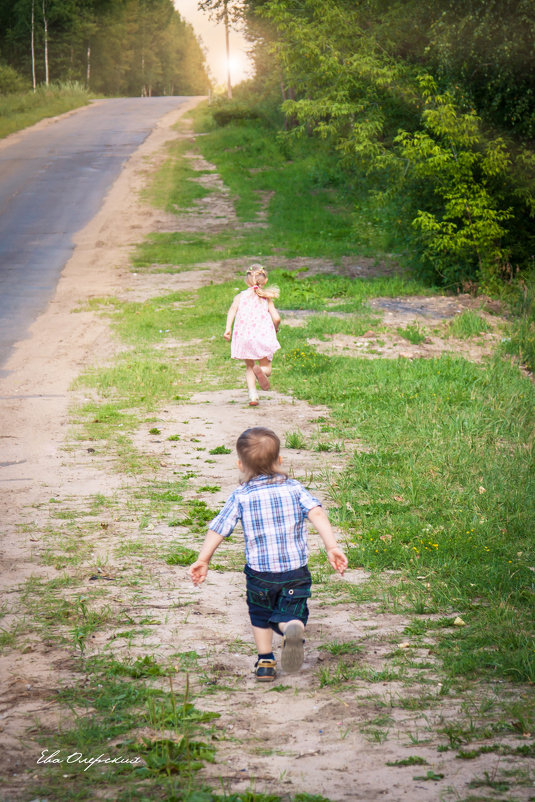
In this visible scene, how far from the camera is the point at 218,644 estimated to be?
15.6 feet

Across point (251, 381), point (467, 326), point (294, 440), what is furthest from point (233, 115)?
point (294, 440)

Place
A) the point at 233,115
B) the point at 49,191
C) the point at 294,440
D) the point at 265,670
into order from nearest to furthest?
the point at 265,670 → the point at 294,440 → the point at 49,191 → the point at 233,115

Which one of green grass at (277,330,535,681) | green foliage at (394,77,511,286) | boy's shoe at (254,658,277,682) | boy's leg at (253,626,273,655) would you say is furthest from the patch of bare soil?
boy's shoe at (254,658,277,682)

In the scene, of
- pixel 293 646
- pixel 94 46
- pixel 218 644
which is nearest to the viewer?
pixel 293 646

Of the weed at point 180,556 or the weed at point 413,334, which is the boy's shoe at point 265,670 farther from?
the weed at point 413,334

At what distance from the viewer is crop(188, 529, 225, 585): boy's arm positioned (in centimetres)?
444

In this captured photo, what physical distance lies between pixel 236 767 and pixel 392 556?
2728 millimetres

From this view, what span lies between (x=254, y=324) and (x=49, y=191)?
65.1 ft

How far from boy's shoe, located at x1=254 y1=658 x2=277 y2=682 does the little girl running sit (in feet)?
20.0

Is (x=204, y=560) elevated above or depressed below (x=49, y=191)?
below

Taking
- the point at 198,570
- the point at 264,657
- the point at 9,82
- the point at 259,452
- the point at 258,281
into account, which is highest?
the point at 9,82

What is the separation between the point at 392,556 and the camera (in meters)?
5.94

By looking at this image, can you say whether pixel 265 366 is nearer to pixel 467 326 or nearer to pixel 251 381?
pixel 251 381

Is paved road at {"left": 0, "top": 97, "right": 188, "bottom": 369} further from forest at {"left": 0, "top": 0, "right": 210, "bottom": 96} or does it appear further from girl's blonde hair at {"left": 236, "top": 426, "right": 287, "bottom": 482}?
forest at {"left": 0, "top": 0, "right": 210, "bottom": 96}
